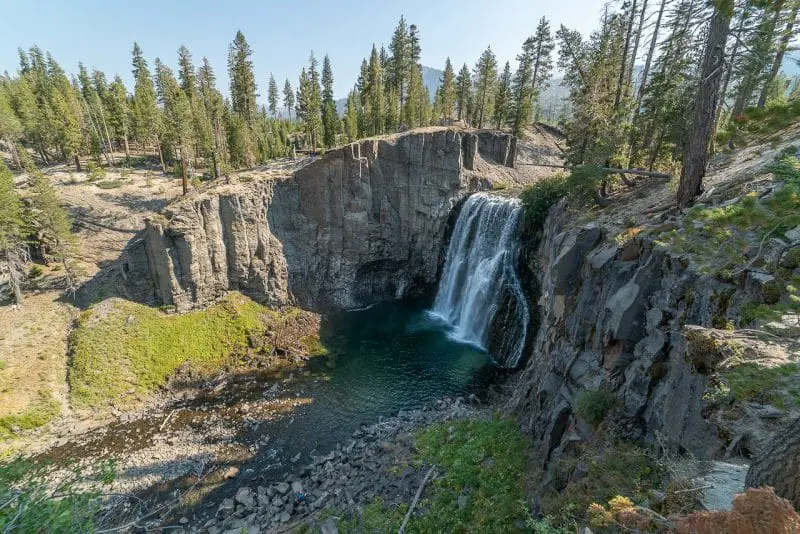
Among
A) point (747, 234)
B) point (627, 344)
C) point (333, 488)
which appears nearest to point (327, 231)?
point (333, 488)

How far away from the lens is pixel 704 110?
466 inches

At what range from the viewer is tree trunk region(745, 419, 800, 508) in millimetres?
4094

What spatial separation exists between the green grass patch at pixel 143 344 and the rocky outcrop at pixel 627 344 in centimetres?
2800

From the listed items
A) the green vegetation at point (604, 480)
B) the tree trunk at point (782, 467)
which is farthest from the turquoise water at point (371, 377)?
the tree trunk at point (782, 467)

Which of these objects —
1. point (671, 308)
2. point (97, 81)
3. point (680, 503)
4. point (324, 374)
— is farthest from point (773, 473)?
point (97, 81)

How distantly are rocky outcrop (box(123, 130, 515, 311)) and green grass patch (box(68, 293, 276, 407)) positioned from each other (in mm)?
2013

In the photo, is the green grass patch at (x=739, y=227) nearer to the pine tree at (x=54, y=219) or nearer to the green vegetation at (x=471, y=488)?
the green vegetation at (x=471, y=488)

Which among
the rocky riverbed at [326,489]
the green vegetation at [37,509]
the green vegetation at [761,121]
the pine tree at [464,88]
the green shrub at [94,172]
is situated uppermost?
the pine tree at [464,88]

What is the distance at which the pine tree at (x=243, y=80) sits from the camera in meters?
46.1

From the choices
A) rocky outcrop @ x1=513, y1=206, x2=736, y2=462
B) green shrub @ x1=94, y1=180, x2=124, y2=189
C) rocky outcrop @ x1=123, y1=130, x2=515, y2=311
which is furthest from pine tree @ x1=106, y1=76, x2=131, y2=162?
rocky outcrop @ x1=513, y1=206, x2=736, y2=462

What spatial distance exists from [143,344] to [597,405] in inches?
1377

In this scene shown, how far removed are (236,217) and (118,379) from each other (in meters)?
17.0

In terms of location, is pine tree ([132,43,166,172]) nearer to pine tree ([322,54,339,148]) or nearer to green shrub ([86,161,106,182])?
green shrub ([86,161,106,182])

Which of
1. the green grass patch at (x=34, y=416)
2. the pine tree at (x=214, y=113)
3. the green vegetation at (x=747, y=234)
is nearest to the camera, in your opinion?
the green vegetation at (x=747, y=234)
